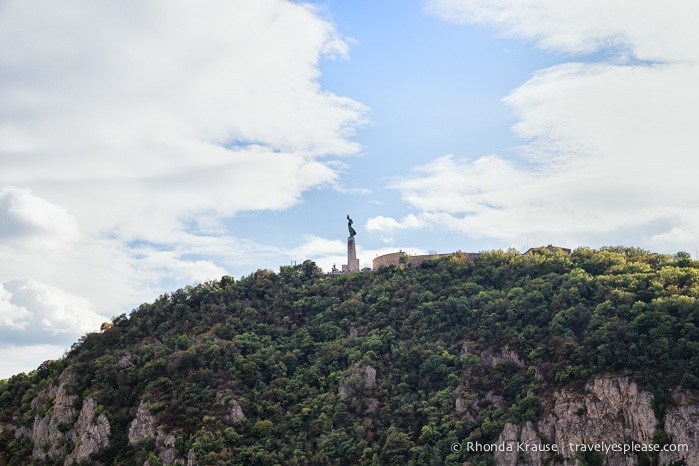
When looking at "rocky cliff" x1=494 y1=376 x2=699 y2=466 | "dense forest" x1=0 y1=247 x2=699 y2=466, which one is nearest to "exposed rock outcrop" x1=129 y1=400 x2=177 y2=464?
"dense forest" x1=0 y1=247 x2=699 y2=466

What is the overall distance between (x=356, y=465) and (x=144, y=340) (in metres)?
36.2

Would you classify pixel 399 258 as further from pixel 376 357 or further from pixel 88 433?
pixel 88 433

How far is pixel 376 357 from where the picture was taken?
100 metres

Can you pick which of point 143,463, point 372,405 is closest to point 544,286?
point 372,405

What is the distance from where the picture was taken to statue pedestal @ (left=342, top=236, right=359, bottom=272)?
127 meters

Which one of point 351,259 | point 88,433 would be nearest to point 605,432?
point 351,259

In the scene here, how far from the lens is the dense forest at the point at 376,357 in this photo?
87.2 m

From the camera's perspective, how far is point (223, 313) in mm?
112750

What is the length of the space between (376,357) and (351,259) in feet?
96.3

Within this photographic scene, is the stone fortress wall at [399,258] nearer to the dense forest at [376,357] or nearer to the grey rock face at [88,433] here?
the dense forest at [376,357]

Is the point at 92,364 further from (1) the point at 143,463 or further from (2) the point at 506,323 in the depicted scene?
(2) the point at 506,323

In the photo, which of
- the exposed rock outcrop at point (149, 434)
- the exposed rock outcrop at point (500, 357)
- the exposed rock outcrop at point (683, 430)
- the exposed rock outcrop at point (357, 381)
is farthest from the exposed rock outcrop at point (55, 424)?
the exposed rock outcrop at point (683, 430)

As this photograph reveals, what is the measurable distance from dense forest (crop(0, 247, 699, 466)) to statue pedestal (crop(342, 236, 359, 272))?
24.7ft

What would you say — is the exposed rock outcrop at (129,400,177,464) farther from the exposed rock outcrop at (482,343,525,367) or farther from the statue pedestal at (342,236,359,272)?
the statue pedestal at (342,236,359,272)
